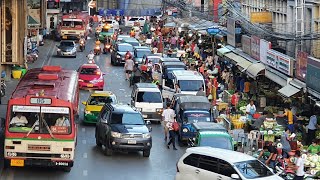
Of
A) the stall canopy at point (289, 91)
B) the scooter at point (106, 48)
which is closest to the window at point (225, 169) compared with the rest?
the stall canopy at point (289, 91)

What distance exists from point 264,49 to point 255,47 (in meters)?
3.08

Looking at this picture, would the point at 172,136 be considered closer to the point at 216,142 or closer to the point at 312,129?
the point at 216,142

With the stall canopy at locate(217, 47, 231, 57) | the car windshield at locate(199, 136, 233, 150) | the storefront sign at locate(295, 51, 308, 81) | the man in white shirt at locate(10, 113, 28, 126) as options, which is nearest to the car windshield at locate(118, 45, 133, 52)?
the stall canopy at locate(217, 47, 231, 57)

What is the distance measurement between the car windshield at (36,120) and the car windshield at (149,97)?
45.3ft

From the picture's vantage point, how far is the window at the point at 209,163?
2497 cm

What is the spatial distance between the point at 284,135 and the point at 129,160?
18.3 ft

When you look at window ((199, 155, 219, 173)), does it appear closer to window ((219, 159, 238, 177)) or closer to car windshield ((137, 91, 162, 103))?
window ((219, 159, 238, 177))

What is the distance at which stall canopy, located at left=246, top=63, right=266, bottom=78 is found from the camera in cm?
4622

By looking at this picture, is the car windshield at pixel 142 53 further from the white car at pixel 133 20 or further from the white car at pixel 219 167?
the white car at pixel 133 20

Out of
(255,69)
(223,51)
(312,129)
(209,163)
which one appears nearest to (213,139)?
(312,129)

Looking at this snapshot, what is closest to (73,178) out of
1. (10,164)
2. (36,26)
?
(10,164)

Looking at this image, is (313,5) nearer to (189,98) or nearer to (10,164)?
(189,98)

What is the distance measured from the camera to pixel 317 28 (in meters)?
41.3

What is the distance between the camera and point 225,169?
24641 millimetres
